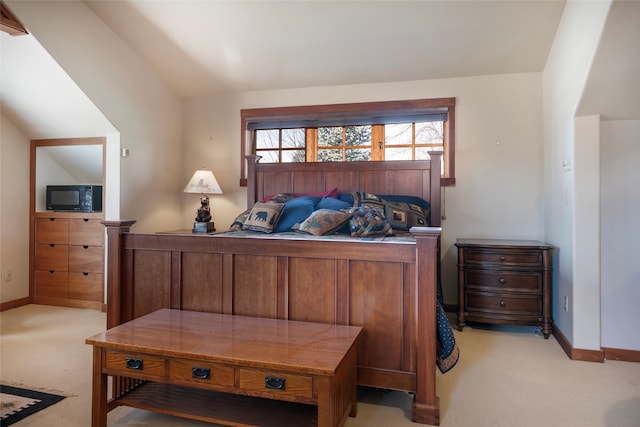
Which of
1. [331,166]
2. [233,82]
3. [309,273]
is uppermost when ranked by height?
[233,82]

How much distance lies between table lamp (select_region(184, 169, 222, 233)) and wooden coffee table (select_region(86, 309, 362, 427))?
6.49 feet

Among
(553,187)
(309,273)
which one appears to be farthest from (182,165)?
(553,187)

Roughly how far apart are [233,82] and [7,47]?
1886 millimetres

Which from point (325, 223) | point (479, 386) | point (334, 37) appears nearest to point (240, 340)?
point (325, 223)

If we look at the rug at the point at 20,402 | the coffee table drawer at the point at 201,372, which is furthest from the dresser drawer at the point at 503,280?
the rug at the point at 20,402

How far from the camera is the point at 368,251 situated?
1.87m

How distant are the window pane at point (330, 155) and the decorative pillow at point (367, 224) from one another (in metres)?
1.35

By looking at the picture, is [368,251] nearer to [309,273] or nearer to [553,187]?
[309,273]

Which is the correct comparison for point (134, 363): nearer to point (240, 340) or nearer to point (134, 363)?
point (134, 363)

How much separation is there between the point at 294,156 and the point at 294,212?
1.14 m

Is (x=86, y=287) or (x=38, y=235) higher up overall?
(x=38, y=235)

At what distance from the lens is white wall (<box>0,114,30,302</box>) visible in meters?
3.71

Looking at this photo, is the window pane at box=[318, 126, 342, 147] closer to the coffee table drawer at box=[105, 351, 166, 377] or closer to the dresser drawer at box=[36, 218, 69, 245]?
the dresser drawer at box=[36, 218, 69, 245]

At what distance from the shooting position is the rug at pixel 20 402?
183 cm
